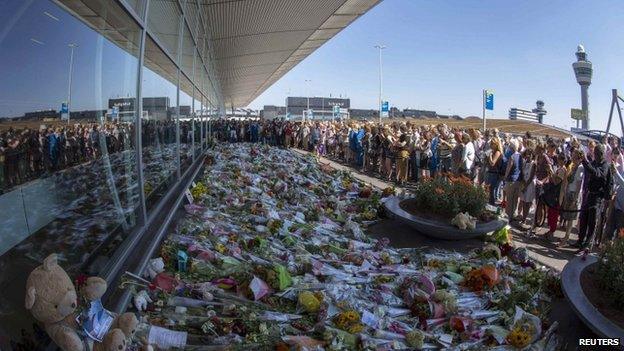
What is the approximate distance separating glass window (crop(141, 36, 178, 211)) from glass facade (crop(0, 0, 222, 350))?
0.06 metres

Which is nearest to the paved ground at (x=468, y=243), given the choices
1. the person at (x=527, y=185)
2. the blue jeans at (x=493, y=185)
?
the person at (x=527, y=185)

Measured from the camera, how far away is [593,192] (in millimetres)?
8898

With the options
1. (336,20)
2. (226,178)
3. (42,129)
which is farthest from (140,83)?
(336,20)

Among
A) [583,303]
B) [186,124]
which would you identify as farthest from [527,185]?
[186,124]

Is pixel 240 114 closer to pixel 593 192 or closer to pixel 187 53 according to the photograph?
pixel 187 53

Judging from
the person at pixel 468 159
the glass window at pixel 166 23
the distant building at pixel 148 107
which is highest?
the glass window at pixel 166 23

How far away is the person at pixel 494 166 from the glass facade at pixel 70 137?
8542 mm

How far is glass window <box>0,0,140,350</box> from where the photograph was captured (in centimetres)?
246

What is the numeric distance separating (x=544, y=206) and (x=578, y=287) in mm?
6017

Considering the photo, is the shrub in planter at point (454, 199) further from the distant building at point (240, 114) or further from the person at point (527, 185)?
the distant building at point (240, 114)

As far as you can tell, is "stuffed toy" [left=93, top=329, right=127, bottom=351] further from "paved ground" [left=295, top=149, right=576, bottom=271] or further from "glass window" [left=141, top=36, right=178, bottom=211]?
"paved ground" [left=295, top=149, right=576, bottom=271]

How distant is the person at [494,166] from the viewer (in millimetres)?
11867

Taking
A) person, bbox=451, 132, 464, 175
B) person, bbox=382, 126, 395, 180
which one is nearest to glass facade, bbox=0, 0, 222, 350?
person, bbox=451, 132, 464, 175

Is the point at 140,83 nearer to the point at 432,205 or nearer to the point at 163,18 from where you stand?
the point at 163,18
